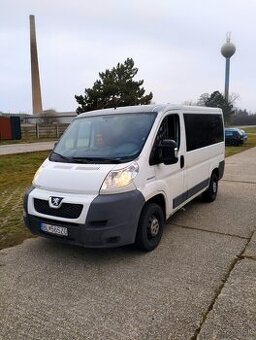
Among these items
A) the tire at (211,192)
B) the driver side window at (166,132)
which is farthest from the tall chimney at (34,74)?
the driver side window at (166,132)

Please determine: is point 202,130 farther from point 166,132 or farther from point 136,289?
point 136,289

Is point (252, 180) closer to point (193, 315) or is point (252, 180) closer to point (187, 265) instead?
point (187, 265)

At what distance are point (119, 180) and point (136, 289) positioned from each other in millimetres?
1258

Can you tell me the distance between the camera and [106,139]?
15.6 feet

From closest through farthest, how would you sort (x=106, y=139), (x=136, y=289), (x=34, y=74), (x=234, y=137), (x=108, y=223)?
(x=136, y=289)
(x=108, y=223)
(x=106, y=139)
(x=234, y=137)
(x=34, y=74)

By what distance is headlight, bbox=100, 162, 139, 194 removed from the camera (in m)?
3.99

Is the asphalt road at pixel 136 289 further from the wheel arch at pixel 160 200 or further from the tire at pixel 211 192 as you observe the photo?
the tire at pixel 211 192

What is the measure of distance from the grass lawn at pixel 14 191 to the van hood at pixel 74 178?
1255 millimetres

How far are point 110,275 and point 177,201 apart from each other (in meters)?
1.86

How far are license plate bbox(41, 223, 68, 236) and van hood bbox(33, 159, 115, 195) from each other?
454 millimetres

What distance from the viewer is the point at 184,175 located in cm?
551

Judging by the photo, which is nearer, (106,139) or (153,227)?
(153,227)

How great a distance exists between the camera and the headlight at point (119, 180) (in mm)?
3988

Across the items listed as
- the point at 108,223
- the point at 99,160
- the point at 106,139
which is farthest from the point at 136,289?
the point at 106,139
